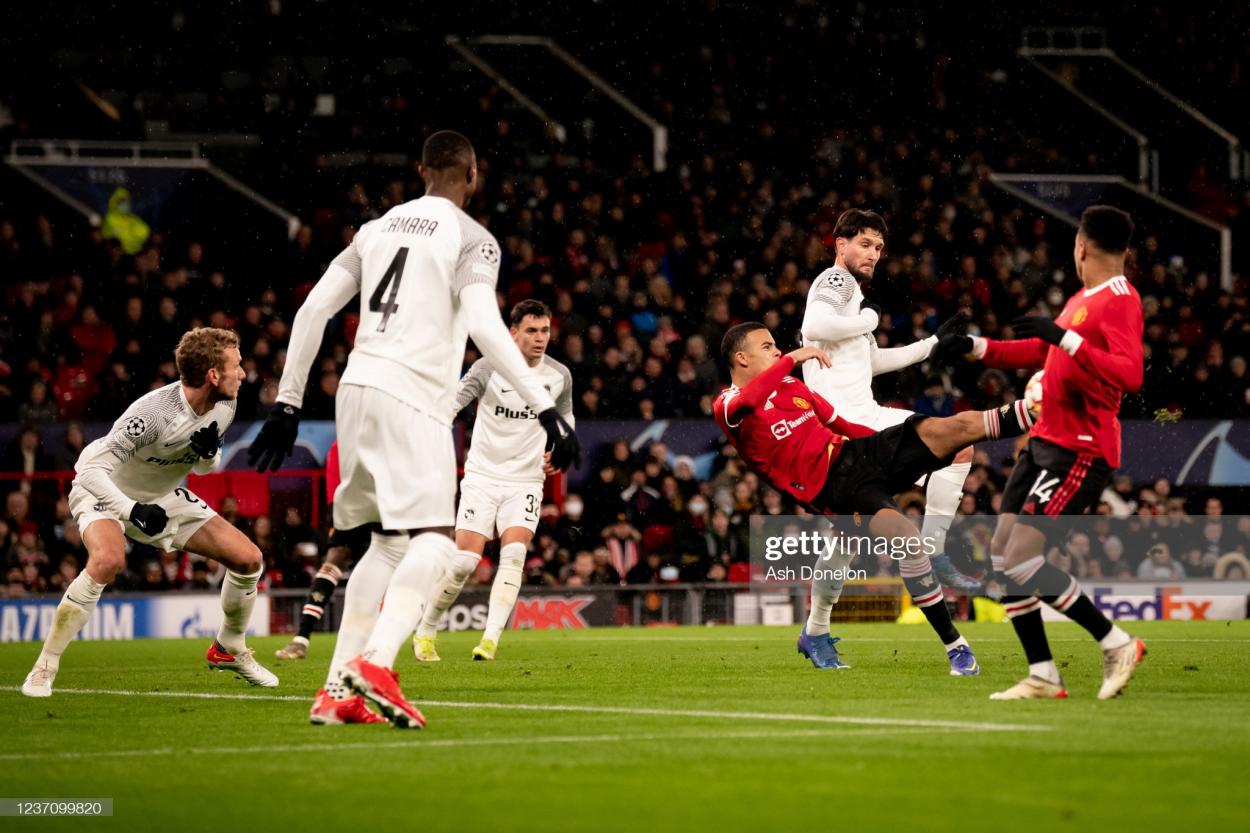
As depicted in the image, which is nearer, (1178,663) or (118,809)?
(118,809)

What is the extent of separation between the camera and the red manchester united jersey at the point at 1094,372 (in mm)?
8195

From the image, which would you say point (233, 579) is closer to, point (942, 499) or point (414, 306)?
point (414, 306)

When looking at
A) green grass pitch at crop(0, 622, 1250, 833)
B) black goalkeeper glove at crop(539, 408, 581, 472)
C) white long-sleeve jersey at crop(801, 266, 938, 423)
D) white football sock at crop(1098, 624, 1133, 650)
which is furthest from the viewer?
white long-sleeve jersey at crop(801, 266, 938, 423)

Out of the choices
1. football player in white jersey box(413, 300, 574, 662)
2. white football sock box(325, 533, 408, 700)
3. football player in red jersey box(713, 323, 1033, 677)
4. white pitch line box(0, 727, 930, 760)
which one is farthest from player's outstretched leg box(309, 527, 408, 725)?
football player in white jersey box(413, 300, 574, 662)

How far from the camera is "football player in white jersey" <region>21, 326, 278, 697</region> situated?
974 centimetres

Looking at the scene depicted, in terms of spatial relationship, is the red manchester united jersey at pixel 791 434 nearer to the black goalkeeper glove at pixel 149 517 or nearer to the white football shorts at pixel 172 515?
the white football shorts at pixel 172 515

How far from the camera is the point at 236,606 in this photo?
34.4 feet

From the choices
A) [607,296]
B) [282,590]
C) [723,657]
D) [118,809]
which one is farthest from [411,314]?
[607,296]

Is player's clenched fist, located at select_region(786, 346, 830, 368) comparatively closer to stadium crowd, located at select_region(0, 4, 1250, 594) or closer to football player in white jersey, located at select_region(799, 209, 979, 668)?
football player in white jersey, located at select_region(799, 209, 979, 668)

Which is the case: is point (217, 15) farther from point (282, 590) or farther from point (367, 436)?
point (367, 436)

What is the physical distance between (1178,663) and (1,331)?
581 inches

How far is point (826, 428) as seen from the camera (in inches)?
439

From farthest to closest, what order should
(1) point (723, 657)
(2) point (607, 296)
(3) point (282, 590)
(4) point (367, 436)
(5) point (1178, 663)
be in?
1. (2) point (607, 296)
2. (3) point (282, 590)
3. (1) point (723, 657)
4. (5) point (1178, 663)
5. (4) point (367, 436)

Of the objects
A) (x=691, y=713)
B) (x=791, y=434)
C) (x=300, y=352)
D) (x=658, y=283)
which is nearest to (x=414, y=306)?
(x=300, y=352)
